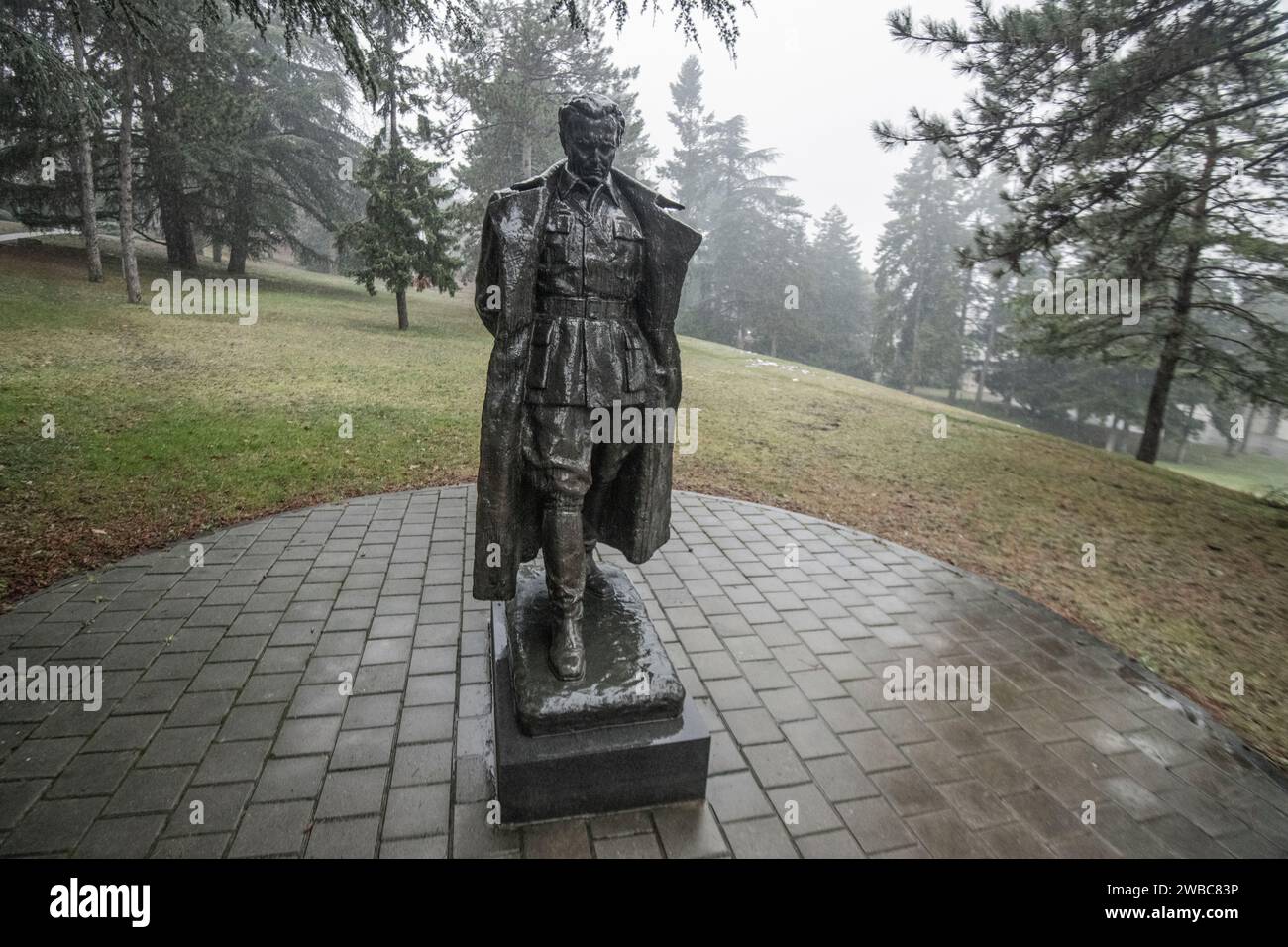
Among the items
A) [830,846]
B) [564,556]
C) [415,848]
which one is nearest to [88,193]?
[564,556]

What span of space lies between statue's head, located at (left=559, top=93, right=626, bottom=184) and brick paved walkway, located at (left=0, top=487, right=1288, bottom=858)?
2938 mm

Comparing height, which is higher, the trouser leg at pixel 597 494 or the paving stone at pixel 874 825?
the trouser leg at pixel 597 494

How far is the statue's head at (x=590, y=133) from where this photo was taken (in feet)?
9.82

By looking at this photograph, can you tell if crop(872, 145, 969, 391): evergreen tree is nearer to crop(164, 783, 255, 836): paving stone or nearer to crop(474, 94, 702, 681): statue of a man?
crop(474, 94, 702, 681): statue of a man

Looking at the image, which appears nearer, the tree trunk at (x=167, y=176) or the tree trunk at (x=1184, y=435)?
the tree trunk at (x=167, y=176)

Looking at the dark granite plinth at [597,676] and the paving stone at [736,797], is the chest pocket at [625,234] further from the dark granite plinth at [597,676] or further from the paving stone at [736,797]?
the paving stone at [736,797]

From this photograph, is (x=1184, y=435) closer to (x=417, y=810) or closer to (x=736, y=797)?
(x=736, y=797)

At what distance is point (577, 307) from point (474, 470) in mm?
5518

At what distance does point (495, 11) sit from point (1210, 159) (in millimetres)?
23659

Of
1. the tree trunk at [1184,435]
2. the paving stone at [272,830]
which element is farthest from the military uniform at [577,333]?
the tree trunk at [1184,435]

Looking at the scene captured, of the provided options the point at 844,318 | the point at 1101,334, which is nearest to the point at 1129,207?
the point at 1101,334

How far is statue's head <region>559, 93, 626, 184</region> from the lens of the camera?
2.99 m

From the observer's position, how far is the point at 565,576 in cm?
315
